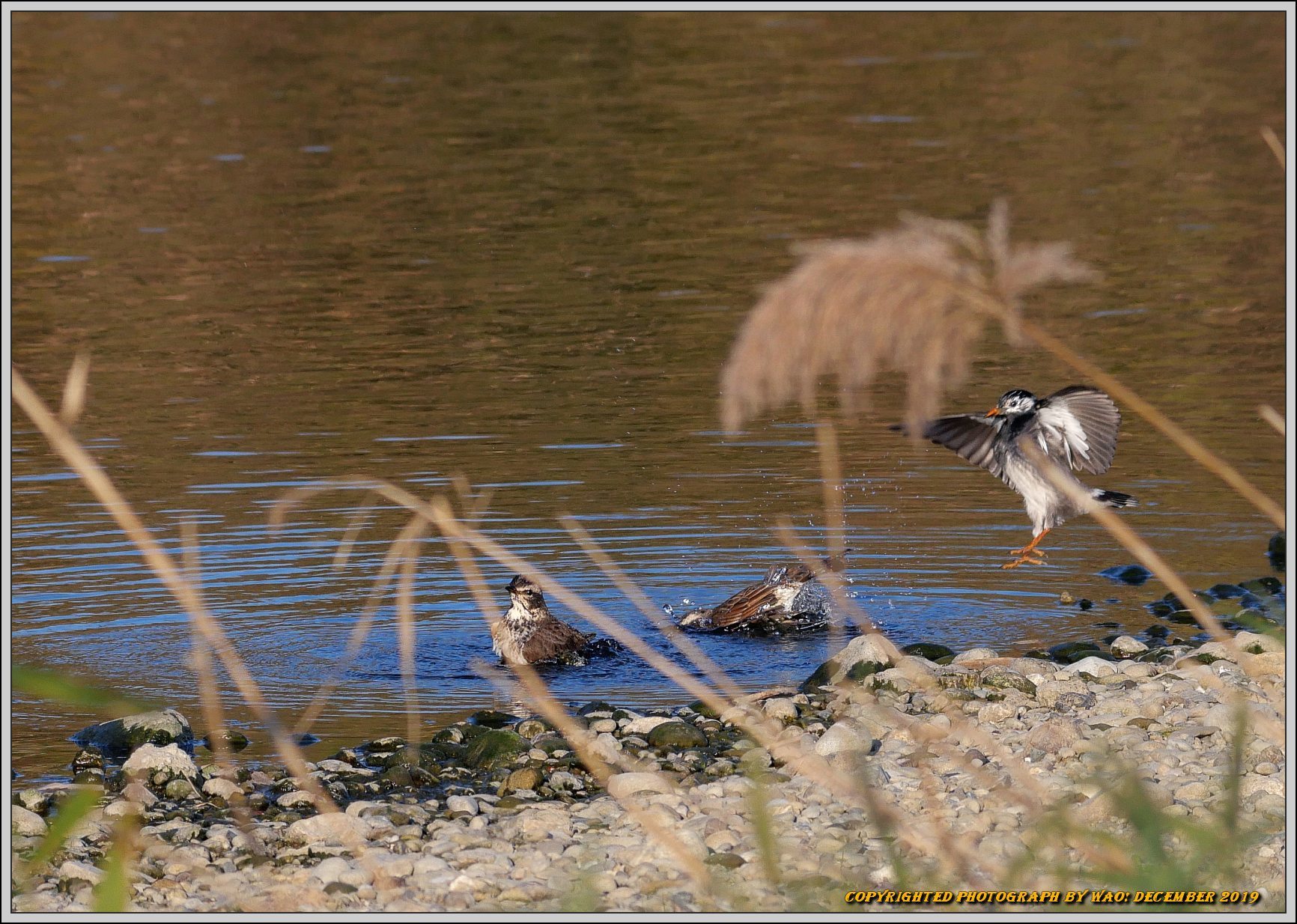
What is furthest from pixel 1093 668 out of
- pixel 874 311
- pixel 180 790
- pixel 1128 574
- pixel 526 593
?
pixel 874 311

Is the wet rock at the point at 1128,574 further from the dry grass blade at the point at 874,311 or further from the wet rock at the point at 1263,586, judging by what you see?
the dry grass blade at the point at 874,311

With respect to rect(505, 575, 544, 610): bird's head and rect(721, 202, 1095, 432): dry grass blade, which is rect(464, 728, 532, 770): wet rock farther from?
rect(721, 202, 1095, 432): dry grass blade

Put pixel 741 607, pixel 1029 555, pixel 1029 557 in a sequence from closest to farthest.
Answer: pixel 741 607 < pixel 1029 557 < pixel 1029 555

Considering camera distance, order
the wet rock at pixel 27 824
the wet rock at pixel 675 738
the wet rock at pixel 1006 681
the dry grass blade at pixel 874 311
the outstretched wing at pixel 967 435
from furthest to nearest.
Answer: the outstretched wing at pixel 967 435
the wet rock at pixel 1006 681
the wet rock at pixel 675 738
the wet rock at pixel 27 824
the dry grass blade at pixel 874 311

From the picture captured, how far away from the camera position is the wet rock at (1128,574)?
11.3 metres

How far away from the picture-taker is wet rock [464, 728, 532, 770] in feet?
26.8

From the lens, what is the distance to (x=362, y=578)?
1151 cm

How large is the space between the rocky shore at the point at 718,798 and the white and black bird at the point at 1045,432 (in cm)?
110

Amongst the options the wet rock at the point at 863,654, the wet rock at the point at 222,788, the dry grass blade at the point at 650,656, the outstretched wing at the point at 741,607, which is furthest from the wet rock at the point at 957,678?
the dry grass blade at the point at 650,656

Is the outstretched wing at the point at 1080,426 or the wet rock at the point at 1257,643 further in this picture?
the outstretched wing at the point at 1080,426

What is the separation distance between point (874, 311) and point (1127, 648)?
20.5 ft

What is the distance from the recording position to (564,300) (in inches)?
776

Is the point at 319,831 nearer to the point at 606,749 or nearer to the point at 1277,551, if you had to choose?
the point at 606,749

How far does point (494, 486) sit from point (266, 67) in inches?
1080
